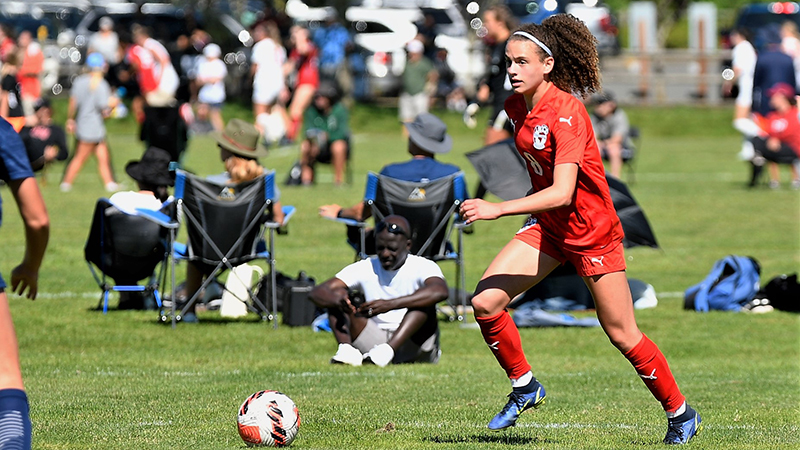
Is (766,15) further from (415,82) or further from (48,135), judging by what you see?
(48,135)

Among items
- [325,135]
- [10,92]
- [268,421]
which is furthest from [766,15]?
[268,421]

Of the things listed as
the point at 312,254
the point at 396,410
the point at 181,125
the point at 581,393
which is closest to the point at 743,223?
the point at 312,254

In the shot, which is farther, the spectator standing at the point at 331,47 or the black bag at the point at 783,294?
the spectator standing at the point at 331,47

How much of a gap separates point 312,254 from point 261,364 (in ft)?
18.2

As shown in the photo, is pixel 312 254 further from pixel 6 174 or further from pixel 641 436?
pixel 6 174

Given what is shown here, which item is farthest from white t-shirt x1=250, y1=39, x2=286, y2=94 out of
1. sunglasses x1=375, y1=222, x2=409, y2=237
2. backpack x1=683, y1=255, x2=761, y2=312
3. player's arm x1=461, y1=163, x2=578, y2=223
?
player's arm x1=461, y1=163, x2=578, y2=223

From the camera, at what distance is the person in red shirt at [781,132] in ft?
69.8

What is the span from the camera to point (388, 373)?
833 cm

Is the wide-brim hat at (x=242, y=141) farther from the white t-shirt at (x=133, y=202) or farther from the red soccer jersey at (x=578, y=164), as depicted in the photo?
the red soccer jersey at (x=578, y=164)

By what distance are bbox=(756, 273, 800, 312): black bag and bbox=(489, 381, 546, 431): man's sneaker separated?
19.4ft

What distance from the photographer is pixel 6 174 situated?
443 cm

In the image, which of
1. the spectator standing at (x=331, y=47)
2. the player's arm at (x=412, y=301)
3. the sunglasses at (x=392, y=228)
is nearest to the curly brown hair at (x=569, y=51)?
the player's arm at (x=412, y=301)

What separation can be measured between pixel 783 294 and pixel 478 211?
6.79m

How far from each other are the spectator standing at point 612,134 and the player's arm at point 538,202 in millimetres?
15927
